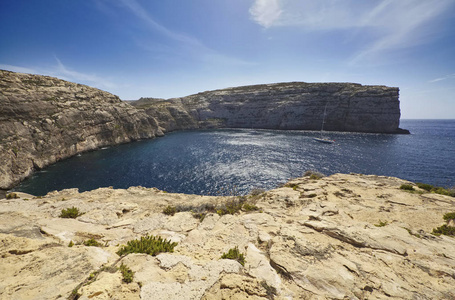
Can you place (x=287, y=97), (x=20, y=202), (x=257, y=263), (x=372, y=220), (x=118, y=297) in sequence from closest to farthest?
(x=118, y=297) → (x=257, y=263) → (x=372, y=220) → (x=20, y=202) → (x=287, y=97)

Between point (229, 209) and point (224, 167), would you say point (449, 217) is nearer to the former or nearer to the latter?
point (229, 209)

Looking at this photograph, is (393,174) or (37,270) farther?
(393,174)

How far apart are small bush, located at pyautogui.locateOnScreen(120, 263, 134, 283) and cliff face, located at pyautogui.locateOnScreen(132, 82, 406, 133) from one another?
382 ft

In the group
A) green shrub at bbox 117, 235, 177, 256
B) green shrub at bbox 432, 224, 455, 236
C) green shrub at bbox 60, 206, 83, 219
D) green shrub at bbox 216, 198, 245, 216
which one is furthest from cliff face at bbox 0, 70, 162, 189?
green shrub at bbox 432, 224, 455, 236

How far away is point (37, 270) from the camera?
5816 millimetres

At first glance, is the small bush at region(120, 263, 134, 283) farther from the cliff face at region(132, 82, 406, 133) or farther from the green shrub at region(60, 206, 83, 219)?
the cliff face at region(132, 82, 406, 133)

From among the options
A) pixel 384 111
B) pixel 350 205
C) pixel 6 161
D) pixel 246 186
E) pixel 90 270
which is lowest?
pixel 246 186

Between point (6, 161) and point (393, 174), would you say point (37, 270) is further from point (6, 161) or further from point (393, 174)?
point (393, 174)

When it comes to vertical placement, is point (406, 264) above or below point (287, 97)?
below

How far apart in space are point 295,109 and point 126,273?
128030 mm

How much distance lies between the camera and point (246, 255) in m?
7.80

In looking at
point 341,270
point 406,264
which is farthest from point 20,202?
point 406,264

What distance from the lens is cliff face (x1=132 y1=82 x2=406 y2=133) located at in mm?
104250

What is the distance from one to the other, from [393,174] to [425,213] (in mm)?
37547
